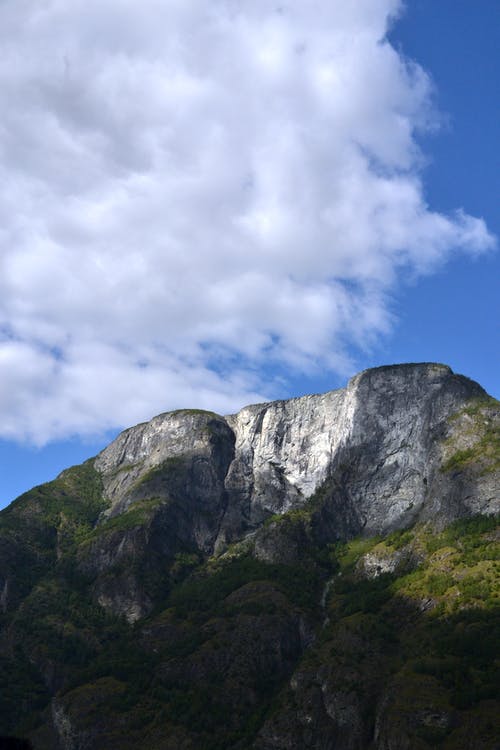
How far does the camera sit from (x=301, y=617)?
15075cm

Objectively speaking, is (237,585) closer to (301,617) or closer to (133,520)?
(301,617)

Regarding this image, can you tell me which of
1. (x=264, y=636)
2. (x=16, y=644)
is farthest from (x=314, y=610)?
(x=16, y=644)

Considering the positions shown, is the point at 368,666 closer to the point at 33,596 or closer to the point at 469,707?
the point at 469,707

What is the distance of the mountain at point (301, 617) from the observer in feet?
368

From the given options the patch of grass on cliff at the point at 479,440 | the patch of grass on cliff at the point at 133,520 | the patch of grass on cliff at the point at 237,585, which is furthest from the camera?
the patch of grass on cliff at the point at 133,520

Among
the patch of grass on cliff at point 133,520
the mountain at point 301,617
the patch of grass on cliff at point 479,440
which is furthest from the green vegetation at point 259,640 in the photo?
the patch of grass on cliff at point 479,440

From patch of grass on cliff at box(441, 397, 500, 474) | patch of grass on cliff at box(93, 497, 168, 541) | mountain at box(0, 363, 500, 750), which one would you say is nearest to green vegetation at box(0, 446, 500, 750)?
mountain at box(0, 363, 500, 750)

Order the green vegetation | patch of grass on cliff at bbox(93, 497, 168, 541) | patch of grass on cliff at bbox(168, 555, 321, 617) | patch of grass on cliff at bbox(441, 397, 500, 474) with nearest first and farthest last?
the green vegetation → patch of grass on cliff at bbox(168, 555, 321, 617) → patch of grass on cliff at bbox(441, 397, 500, 474) → patch of grass on cliff at bbox(93, 497, 168, 541)

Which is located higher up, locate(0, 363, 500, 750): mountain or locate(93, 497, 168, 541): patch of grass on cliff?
locate(93, 497, 168, 541): patch of grass on cliff

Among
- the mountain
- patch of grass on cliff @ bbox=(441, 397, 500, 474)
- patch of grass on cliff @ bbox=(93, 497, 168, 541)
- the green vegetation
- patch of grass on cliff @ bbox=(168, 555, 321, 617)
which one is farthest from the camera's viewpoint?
patch of grass on cliff @ bbox=(93, 497, 168, 541)

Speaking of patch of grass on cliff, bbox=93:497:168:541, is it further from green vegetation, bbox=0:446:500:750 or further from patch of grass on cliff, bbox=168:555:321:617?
patch of grass on cliff, bbox=168:555:321:617

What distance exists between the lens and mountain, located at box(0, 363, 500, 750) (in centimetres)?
11231

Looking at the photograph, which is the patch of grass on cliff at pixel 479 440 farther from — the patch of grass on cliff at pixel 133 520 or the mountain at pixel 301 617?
the patch of grass on cliff at pixel 133 520

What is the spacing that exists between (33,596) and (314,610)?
72.6m
